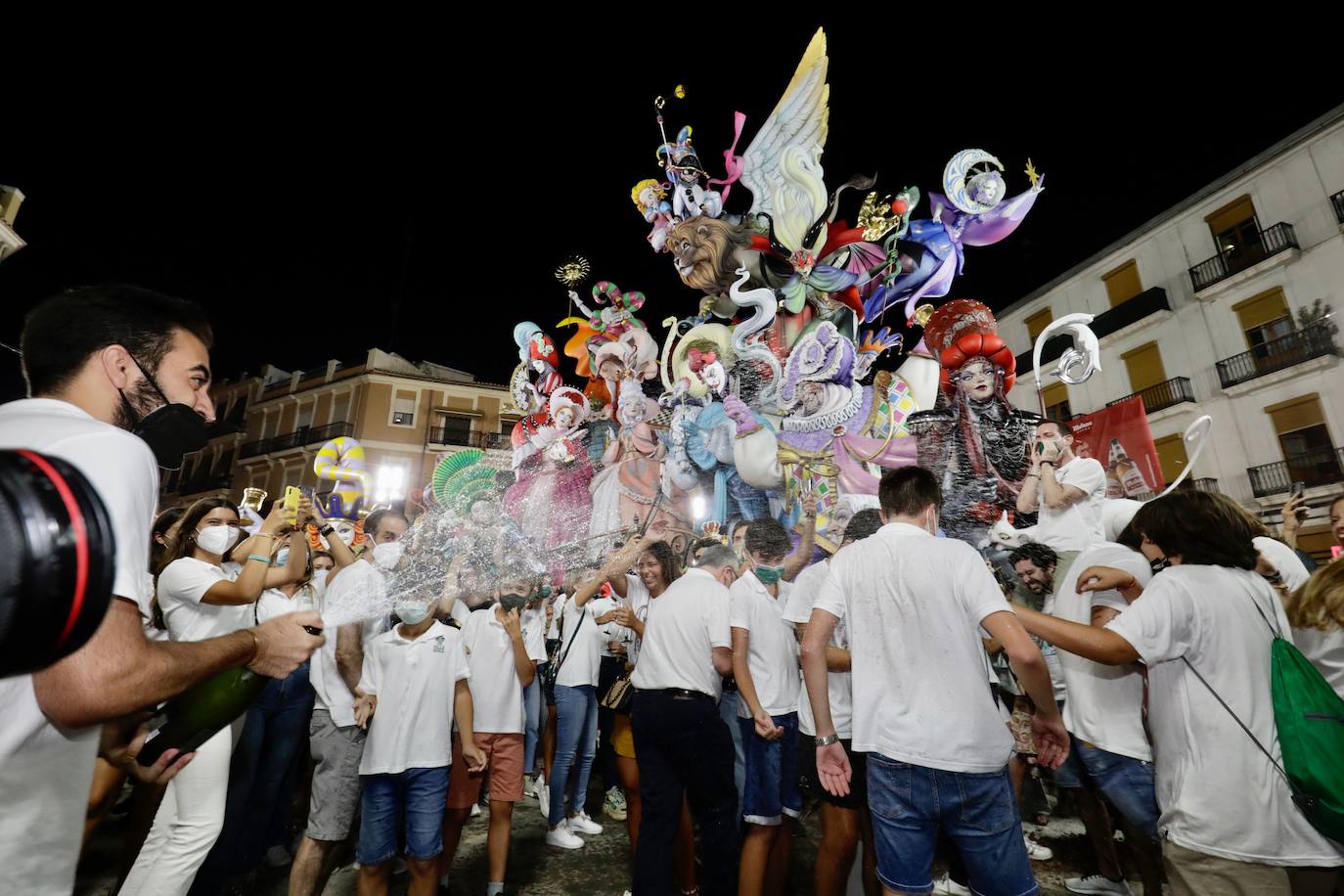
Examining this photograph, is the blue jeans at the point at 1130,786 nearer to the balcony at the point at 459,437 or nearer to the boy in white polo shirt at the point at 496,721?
the boy in white polo shirt at the point at 496,721

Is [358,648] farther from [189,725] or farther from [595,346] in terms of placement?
[595,346]

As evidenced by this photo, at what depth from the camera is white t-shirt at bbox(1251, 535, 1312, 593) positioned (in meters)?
3.93

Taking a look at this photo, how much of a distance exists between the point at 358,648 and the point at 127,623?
250cm

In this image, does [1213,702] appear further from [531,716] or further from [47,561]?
[531,716]

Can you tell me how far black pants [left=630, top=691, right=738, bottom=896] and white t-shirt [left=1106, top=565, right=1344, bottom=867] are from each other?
1894 millimetres

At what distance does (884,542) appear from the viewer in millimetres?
2754

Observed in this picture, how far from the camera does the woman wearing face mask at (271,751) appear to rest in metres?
3.81

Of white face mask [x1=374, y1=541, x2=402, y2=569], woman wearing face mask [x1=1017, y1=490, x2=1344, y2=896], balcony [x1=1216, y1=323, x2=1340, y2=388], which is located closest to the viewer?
woman wearing face mask [x1=1017, y1=490, x2=1344, y2=896]

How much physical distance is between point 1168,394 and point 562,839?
1989 cm

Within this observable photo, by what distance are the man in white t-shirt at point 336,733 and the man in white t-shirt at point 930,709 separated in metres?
2.42

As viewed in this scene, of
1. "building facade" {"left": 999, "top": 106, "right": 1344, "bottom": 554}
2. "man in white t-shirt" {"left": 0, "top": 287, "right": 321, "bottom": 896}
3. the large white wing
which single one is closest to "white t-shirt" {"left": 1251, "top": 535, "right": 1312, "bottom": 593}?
"man in white t-shirt" {"left": 0, "top": 287, "right": 321, "bottom": 896}

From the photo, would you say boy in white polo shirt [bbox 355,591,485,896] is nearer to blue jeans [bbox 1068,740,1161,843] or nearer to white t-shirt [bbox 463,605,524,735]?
white t-shirt [bbox 463,605,524,735]

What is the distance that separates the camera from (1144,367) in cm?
1838

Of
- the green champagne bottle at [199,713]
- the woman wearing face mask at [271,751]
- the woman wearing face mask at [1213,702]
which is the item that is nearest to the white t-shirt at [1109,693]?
the woman wearing face mask at [1213,702]
